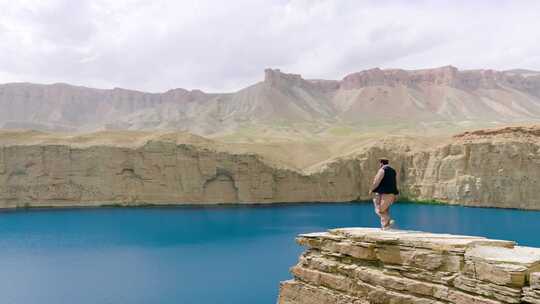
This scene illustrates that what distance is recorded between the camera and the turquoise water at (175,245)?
2542cm

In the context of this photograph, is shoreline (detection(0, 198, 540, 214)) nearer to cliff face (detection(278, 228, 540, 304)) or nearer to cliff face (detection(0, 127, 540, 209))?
cliff face (detection(0, 127, 540, 209))

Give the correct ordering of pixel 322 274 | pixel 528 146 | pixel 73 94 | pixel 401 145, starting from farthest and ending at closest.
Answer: pixel 73 94 < pixel 401 145 < pixel 528 146 < pixel 322 274

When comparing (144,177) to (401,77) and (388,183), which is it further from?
(401,77)

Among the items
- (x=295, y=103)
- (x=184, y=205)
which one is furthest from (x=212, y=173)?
(x=295, y=103)

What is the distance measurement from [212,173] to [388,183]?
5666 centimetres

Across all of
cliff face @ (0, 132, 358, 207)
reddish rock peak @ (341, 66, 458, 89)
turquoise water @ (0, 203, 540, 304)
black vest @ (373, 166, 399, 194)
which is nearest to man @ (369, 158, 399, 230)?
black vest @ (373, 166, 399, 194)

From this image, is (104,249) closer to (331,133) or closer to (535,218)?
(535,218)

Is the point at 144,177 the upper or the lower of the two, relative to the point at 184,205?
upper

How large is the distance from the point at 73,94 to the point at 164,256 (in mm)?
156864

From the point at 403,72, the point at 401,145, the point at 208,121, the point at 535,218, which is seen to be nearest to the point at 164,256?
the point at 535,218

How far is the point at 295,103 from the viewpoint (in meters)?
160

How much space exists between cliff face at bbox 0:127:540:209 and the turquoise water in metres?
3.96

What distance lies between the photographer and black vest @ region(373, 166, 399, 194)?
42.5 feet

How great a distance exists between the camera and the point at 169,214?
5812 centimetres
